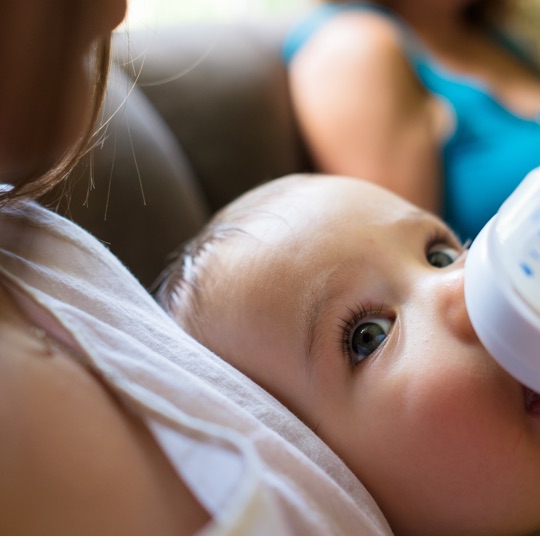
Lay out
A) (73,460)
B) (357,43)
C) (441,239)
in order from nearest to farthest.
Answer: (73,460) < (441,239) < (357,43)

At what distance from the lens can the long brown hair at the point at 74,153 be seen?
2.43ft

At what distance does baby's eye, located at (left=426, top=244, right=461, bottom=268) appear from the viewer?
86 centimetres

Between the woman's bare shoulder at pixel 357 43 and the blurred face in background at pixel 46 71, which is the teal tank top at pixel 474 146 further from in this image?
the blurred face in background at pixel 46 71

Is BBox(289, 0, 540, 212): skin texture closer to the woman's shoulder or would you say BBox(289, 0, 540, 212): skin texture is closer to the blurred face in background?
the woman's shoulder

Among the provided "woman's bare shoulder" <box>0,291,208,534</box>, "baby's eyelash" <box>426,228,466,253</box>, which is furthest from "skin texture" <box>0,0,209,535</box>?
"baby's eyelash" <box>426,228,466,253</box>

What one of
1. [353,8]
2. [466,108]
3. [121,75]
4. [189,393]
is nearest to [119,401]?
[189,393]

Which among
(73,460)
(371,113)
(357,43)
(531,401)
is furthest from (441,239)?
(357,43)

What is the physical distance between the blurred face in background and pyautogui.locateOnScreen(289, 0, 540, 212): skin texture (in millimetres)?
849

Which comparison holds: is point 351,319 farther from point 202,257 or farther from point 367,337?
point 202,257

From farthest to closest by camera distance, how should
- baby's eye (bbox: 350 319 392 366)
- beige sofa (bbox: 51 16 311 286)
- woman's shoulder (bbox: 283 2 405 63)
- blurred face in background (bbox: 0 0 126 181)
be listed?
woman's shoulder (bbox: 283 2 405 63), beige sofa (bbox: 51 16 311 286), baby's eye (bbox: 350 319 392 366), blurred face in background (bbox: 0 0 126 181)

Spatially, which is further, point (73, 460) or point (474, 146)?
point (474, 146)

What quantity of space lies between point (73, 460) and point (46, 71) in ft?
1.19

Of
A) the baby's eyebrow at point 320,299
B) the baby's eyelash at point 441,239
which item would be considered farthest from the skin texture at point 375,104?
the baby's eyebrow at point 320,299

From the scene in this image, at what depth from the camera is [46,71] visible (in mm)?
680
